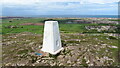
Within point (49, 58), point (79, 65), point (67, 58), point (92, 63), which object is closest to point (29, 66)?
point (49, 58)

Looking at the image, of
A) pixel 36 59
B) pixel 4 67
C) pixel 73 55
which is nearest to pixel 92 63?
pixel 73 55

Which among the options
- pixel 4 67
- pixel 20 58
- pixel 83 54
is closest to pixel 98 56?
pixel 83 54

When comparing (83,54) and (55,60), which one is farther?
(83,54)

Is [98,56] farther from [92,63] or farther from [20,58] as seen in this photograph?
[20,58]

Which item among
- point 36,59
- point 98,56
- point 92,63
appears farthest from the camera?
point 98,56

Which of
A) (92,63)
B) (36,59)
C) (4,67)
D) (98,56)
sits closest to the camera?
(4,67)

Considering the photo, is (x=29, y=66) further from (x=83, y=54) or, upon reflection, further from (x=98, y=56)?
(x=98, y=56)

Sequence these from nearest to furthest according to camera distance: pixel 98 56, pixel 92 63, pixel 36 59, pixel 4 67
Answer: pixel 4 67 → pixel 92 63 → pixel 36 59 → pixel 98 56

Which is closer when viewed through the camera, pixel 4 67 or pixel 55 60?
pixel 4 67

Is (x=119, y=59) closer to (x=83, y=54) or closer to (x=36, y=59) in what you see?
(x=83, y=54)
